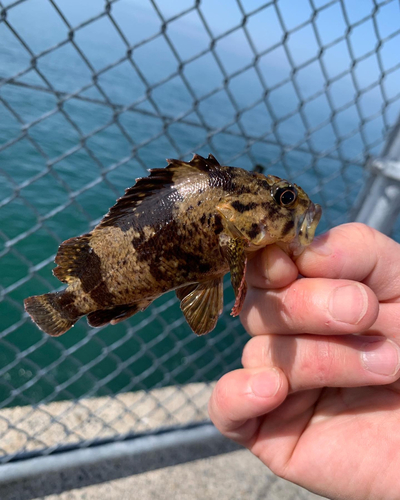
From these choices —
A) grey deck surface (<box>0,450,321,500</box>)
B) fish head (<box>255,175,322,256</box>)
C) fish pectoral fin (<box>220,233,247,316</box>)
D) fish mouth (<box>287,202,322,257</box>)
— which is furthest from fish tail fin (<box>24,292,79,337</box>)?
grey deck surface (<box>0,450,321,500</box>)

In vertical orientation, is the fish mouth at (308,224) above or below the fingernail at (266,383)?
above

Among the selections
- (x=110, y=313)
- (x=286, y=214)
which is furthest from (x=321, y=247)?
(x=110, y=313)

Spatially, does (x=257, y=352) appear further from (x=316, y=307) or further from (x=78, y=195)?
(x=78, y=195)

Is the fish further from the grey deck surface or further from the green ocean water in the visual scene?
the grey deck surface

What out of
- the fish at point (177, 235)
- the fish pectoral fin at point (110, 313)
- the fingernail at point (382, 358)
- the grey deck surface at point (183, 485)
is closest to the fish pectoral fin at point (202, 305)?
the fish at point (177, 235)

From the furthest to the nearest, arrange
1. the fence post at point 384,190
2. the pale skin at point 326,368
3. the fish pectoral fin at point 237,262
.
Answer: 1. the fence post at point 384,190
2. the pale skin at point 326,368
3. the fish pectoral fin at point 237,262

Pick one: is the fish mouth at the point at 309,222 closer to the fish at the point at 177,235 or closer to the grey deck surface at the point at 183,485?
the fish at the point at 177,235

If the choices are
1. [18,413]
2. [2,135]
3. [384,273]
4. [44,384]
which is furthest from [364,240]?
[2,135]
